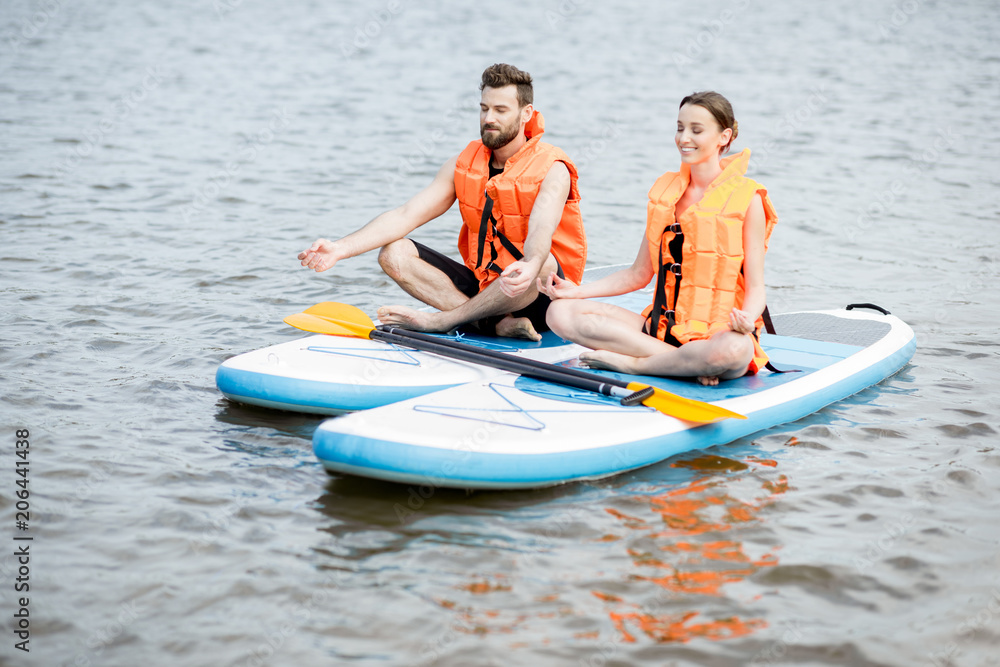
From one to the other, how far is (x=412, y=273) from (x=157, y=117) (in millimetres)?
8441

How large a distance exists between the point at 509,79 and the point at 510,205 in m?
0.58

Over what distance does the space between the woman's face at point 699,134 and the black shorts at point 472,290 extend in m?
Answer: 1.03

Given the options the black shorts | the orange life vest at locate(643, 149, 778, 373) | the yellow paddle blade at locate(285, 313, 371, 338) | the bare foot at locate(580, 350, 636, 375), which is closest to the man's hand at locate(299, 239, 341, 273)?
the yellow paddle blade at locate(285, 313, 371, 338)

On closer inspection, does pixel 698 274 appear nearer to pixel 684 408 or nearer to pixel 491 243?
pixel 684 408

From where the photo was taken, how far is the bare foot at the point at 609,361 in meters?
4.32

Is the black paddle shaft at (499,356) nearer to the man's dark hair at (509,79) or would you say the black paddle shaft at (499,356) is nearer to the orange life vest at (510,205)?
the orange life vest at (510,205)

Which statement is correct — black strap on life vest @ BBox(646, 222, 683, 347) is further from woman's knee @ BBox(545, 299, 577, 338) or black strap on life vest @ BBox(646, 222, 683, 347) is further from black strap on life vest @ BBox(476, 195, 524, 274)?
black strap on life vest @ BBox(476, 195, 524, 274)

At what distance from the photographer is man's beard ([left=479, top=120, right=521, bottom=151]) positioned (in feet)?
15.3

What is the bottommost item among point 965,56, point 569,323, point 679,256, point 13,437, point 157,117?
point 13,437

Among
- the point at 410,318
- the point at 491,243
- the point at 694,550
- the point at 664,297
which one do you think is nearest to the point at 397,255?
the point at 410,318

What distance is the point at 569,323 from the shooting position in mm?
4488

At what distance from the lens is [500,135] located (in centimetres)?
468

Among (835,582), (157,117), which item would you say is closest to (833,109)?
(157,117)

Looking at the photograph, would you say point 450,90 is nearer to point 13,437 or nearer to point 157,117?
point 157,117
